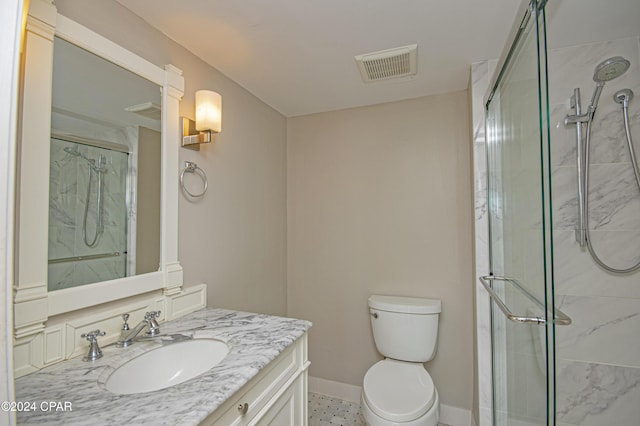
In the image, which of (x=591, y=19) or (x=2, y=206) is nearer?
(x=2, y=206)

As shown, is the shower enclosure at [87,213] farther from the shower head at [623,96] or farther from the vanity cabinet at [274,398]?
the shower head at [623,96]

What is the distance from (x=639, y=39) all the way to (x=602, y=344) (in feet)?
4.65

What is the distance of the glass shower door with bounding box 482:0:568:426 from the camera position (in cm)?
90

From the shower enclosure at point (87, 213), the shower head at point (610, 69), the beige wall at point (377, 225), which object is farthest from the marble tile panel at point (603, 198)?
the shower enclosure at point (87, 213)

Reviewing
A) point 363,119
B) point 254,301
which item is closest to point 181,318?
point 254,301

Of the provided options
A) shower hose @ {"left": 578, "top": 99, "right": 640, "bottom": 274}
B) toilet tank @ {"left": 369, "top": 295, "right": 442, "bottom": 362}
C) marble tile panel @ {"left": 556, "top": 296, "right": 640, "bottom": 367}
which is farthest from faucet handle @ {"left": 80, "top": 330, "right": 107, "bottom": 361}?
shower hose @ {"left": 578, "top": 99, "right": 640, "bottom": 274}

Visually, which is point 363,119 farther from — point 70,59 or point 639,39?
point 70,59

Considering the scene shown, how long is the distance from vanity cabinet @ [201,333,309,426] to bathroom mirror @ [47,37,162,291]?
0.67 metres

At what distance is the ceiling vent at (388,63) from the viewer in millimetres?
1535

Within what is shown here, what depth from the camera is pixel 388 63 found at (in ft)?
5.40

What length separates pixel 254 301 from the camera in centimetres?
199

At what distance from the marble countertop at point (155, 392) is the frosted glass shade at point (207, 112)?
908mm

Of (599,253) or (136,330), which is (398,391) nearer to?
(599,253)

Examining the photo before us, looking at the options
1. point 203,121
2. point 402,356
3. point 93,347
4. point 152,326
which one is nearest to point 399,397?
point 402,356
